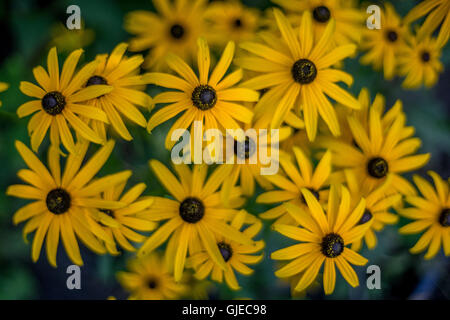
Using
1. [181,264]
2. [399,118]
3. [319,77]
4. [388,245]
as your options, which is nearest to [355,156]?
[399,118]

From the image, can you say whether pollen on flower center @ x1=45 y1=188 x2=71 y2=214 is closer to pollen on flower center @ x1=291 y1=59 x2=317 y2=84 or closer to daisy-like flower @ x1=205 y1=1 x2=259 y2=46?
pollen on flower center @ x1=291 y1=59 x2=317 y2=84

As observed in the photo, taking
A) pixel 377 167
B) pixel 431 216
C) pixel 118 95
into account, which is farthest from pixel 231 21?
pixel 431 216

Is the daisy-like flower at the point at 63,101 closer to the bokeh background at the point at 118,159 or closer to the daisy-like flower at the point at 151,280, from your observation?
the bokeh background at the point at 118,159

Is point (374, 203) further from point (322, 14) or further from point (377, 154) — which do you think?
point (322, 14)

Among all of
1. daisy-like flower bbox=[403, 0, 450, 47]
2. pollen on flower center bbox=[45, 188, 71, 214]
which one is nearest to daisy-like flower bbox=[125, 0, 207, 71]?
pollen on flower center bbox=[45, 188, 71, 214]

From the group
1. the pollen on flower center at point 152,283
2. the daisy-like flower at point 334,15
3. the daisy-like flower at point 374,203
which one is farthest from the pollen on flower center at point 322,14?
the pollen on flower center at point 152,283
